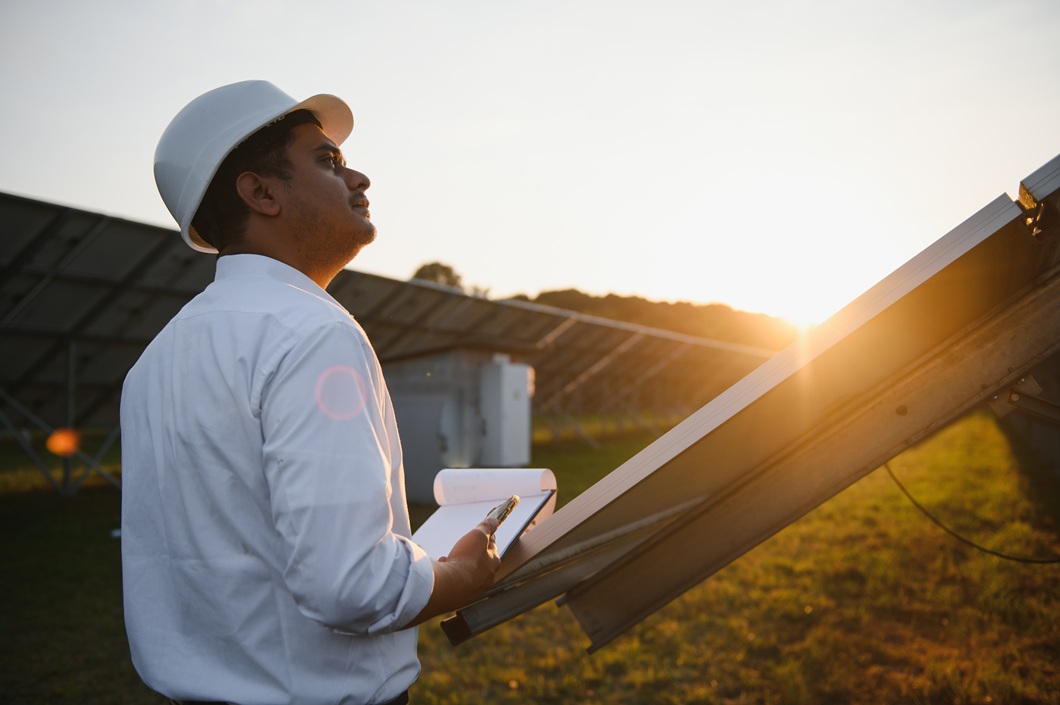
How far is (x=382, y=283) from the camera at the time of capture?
9461mm

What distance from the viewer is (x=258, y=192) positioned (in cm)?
120

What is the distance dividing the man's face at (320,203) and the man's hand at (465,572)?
567mm

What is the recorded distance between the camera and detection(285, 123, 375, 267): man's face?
1220 mm

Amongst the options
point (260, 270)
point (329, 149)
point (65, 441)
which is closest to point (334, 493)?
point (260, 270)

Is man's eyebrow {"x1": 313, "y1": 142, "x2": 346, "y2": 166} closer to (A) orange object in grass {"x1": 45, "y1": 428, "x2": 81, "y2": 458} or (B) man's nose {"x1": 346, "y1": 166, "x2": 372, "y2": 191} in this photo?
(B) man's nose {"x1": 346, "y1": 166, "x2": 372, "y2": 191}

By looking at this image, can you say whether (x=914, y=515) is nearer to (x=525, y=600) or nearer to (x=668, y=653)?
(x=668, y=653)

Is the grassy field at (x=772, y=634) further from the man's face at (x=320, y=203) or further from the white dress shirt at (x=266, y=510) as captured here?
the man's face at (x=320, y=203)

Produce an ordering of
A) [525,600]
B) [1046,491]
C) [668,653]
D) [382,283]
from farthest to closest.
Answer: [382,283]
[1046,491]
[668,653]
[525,600]

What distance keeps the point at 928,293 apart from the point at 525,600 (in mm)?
878

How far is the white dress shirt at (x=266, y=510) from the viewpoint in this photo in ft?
2.93

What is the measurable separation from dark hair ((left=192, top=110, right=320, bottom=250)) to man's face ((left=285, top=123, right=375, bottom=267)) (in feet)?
0.06

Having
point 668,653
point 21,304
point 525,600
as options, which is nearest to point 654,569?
point 525,600

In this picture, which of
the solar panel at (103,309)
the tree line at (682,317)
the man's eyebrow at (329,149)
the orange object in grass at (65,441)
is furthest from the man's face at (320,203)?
the tree line at (682,317)

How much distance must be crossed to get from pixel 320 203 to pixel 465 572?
68 centimetres
